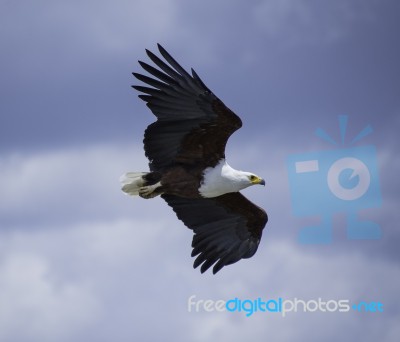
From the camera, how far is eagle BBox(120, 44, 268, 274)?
1658cm

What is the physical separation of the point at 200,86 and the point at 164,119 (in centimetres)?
83

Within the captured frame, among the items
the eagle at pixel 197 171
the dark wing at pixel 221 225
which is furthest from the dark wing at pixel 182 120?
the dark wing at pixel 221 225

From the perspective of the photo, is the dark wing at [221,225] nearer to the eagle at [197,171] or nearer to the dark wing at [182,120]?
the eagle at [197,171]

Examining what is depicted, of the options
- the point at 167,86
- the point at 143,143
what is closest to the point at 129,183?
the point at 143,143

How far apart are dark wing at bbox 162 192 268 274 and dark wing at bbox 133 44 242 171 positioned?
1310mm

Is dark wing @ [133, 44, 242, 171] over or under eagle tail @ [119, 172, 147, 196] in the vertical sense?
over

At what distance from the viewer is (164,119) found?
16.8 m

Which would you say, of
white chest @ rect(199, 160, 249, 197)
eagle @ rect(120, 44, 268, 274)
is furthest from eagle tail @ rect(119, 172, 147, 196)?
white chest @ rect(199, 160, 249, 197)

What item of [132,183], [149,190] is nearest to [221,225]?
[149,190]

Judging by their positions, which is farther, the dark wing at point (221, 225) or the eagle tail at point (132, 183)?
the dark wing at point (221, 225)

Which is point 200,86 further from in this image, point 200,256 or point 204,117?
point 200,256

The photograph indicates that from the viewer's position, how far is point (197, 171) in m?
17.2

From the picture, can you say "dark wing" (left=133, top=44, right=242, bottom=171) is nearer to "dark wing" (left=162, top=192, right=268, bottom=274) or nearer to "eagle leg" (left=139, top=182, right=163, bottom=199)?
"eagle leg" (left=139, top=182, right=163, bottom=199)

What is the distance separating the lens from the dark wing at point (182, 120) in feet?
54.1
